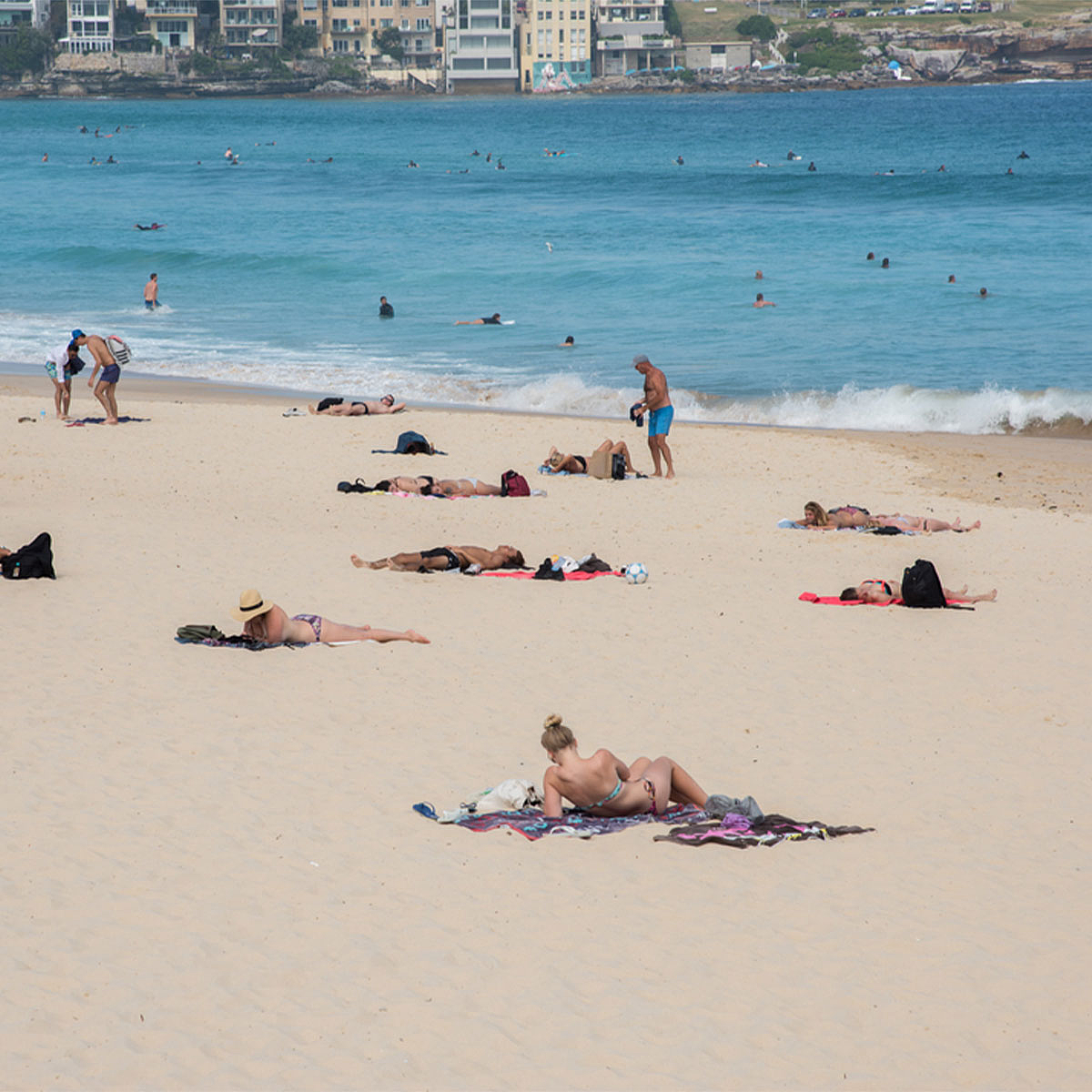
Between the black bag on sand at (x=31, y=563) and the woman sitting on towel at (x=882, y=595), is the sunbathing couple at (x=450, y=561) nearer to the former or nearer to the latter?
the black bag on sand at (x=31, y=563)

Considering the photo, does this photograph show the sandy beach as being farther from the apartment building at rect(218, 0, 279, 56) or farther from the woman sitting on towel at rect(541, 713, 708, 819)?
the apartment building at rect(218, 0, 279, 56)

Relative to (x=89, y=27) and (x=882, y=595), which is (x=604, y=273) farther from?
(x=89, y=27)

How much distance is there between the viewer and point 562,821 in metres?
7.09

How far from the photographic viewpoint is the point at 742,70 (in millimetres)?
153250

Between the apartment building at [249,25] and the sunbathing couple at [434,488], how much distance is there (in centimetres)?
15153

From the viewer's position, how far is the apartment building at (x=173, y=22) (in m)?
150

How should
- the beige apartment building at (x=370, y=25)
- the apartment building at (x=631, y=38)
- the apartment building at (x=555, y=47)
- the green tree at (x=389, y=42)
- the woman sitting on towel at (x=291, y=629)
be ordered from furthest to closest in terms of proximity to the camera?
the apartment building at (x=631, y=38) → the beige apartment building at (x=370, y=25) → the green tree at (x=389, y=42) → the apartment building at (x=555, y=47) → the woman sitting on towel at (x=291, y=629)

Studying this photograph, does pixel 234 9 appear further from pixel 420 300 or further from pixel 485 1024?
pixel 485 1024

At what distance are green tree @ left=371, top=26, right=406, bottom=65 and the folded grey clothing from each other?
15755 cm

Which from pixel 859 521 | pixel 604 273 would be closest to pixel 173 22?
pixel 604 273

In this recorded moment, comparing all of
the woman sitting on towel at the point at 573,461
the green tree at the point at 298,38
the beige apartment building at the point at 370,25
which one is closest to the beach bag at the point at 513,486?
the woman sitting on towel at the point at 573,461

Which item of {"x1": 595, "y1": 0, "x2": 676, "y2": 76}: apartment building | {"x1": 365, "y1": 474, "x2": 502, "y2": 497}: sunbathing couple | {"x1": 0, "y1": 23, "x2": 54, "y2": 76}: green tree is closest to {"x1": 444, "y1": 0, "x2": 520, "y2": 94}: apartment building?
{"x1": 595, "y1": 0, "x2": 676, "y2": 76}: apartment building

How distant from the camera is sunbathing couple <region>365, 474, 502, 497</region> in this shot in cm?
1495

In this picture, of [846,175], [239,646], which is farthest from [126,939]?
[846,175]
